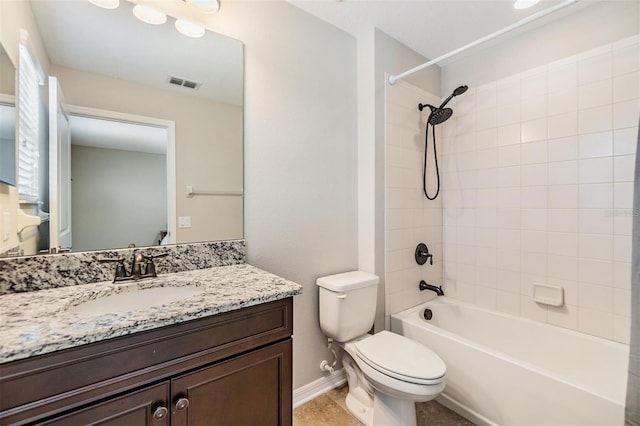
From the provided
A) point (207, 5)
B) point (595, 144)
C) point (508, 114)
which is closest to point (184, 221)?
point (207, 5)

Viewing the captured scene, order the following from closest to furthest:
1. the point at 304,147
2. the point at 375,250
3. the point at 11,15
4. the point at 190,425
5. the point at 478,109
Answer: the point at 190,425 < the point at 11,15 < the point at 304,147 < the point at 375,250 < the point at 478,109

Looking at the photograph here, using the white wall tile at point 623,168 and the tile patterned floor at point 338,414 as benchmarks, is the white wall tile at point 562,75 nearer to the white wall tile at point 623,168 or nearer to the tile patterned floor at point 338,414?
the white wall tile at point 623,168

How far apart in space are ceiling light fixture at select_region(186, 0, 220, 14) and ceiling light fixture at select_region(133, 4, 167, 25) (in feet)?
0.48

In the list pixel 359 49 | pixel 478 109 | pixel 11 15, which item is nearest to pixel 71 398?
pixel 11 15

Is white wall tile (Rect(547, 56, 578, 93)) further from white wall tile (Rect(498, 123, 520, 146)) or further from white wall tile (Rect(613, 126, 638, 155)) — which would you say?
white wall tile (Rect(613, 126, 638, 155))

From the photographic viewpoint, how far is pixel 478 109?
2172 millimetres

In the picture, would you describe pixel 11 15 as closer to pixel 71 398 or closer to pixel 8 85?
pixel 8 85

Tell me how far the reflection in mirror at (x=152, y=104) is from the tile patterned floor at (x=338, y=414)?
1.11m

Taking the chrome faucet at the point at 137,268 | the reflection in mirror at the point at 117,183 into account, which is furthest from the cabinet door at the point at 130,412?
the reflection in mirror at the point at 117,183

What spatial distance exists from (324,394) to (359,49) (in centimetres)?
233

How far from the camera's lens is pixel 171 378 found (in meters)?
0.82

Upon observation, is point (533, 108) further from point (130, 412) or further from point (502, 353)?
point (130, 412)

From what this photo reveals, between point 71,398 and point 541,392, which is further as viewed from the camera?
point 541,392

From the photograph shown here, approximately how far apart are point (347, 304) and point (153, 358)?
1.07 m
